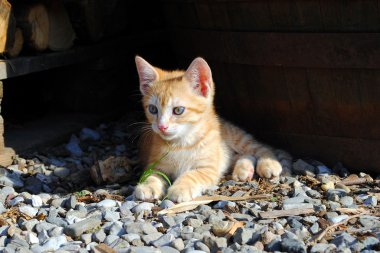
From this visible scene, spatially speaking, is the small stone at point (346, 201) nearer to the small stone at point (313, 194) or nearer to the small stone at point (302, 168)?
the small stone at point (313, 194)

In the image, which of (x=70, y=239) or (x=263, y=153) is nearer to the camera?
(x=70, y=239)

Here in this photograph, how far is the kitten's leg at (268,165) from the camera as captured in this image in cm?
402

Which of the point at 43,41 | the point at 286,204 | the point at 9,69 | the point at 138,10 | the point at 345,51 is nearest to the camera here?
the point at 286,204

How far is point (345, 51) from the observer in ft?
12.3

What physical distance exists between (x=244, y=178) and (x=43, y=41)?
1897 millimetres

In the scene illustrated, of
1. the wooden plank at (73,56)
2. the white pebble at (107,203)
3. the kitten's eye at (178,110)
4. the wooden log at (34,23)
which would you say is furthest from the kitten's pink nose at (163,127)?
the wooden log at (34,23)

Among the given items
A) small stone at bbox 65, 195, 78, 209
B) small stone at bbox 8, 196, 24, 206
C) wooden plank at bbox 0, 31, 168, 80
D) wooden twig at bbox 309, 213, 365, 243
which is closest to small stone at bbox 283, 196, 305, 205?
wooden twig at bbox 309, 213, 365, 243

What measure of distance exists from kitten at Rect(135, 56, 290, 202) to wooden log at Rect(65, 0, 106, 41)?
109 centimetres

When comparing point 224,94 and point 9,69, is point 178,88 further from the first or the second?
point 9,69

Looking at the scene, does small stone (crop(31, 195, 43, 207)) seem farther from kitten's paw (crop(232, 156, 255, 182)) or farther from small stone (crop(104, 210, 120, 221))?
kitten's paw (crop(232, 156, 255, 182))

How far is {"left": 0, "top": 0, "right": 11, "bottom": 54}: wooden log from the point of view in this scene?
409 cm

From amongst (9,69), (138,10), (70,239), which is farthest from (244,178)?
(138,10)

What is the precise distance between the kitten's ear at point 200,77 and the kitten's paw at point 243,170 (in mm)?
526

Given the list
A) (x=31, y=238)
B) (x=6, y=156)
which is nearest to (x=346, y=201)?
(x=31, y=238)
